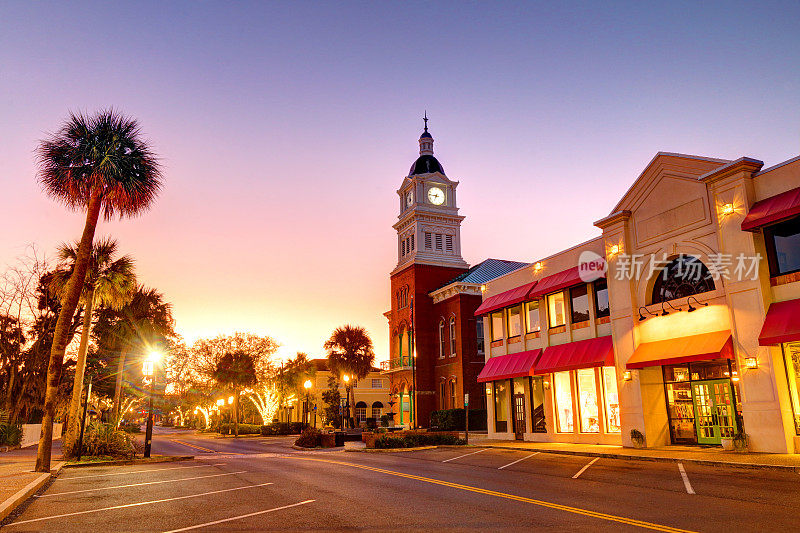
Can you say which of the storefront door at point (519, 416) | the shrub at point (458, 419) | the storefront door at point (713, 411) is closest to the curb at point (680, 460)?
the storefront door at point (713, 411)

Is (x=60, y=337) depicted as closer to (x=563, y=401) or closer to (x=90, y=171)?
(x=90, y=171)

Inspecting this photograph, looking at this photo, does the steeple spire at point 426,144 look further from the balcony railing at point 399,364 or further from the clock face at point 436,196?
the balcony railing at point 399,364

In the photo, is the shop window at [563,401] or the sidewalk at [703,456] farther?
the shop window at [563,401]

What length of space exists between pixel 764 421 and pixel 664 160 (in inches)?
412

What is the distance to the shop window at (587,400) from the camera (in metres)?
26.7

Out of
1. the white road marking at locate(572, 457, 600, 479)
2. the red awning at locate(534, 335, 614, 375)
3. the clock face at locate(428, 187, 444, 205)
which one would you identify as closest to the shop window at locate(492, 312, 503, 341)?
the red awning at locate(534, 335, 614, 375)

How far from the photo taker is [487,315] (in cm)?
3550

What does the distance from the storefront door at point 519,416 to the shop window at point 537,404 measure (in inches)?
38.0

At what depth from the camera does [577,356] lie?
26656 millimetres

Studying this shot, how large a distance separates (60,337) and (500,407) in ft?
82.9

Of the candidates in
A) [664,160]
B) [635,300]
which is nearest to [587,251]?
[635,300]

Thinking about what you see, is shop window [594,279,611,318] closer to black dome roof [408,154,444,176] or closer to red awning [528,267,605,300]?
red awning [528,267,605,300]

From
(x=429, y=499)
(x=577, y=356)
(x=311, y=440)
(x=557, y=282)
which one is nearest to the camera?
(x=429, y=499)

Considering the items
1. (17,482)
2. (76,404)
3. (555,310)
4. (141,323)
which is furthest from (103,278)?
(555,310)
